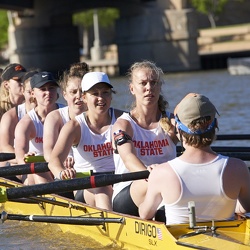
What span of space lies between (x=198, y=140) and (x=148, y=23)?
134ft

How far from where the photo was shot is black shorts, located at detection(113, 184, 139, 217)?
7.43 metres

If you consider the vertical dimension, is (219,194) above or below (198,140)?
below

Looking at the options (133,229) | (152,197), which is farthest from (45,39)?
(152,197)

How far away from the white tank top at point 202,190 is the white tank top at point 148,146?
1402 mm

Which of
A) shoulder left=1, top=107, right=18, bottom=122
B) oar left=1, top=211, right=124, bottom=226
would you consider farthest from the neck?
shoulder left=1, top=107, right=18, bottom=122

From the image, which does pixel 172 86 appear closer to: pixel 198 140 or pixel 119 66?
pixel 119 66

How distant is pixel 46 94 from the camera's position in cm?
971

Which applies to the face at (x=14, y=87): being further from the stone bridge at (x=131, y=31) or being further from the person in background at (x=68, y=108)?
A: the stone bridge at (x=131, y=31)

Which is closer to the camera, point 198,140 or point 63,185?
point 198,140

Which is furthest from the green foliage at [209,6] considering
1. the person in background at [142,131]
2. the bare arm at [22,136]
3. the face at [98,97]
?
the person in background at [142,131]

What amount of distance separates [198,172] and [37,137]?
4224mm

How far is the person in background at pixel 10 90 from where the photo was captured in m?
11.2

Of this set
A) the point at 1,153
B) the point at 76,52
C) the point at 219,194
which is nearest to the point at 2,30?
the point at 76,52

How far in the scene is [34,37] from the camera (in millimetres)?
48625
